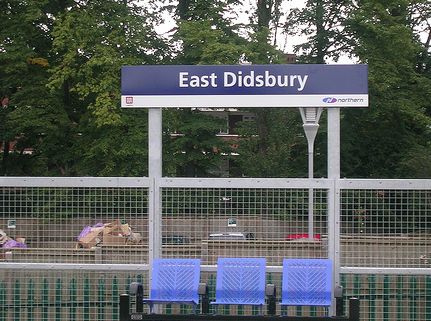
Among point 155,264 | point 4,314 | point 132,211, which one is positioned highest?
point 132,211

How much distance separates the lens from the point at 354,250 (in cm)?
706

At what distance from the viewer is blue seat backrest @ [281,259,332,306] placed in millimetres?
6832

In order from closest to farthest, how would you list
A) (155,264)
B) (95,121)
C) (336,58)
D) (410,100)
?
1. (155,264)
2. (95,121)
3. (410,100)
4. (336,58)

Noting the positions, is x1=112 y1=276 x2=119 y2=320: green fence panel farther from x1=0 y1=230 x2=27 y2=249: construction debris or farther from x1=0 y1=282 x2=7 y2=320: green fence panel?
x1=0 y1=282 x2=7 y2=320: green fence panel

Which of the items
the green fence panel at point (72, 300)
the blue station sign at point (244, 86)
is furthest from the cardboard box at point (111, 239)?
the blue station sign at point (244, 86)

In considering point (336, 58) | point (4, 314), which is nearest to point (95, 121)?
point (336, 58)

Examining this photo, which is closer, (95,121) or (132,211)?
(132,211)

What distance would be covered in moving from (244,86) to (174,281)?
2.22 m

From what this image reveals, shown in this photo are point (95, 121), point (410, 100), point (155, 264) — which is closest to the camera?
point (155, 264)

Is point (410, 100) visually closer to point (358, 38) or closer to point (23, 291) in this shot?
point (358, 38)

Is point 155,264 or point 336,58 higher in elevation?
point 336,58

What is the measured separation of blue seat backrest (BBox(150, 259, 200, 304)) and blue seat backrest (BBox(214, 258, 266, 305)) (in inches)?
10.1

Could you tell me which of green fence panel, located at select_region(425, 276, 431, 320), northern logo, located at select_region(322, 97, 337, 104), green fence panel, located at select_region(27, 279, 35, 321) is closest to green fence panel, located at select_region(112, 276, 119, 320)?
green fence panel, located at select_region(27, 279, 35, 321)

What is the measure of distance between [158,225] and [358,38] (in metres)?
24.6
